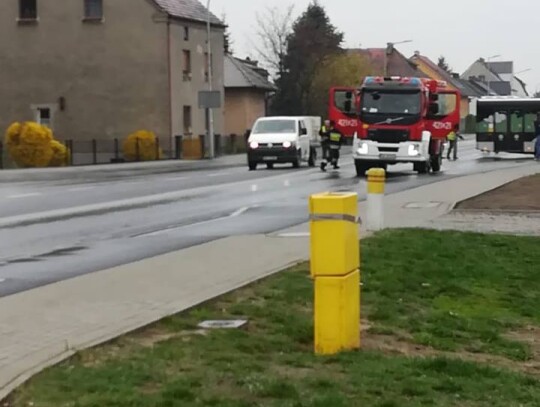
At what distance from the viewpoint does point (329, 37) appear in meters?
101

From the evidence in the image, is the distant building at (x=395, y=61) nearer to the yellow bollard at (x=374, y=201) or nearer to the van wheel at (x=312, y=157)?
the van wheel at (x=312, y=157)

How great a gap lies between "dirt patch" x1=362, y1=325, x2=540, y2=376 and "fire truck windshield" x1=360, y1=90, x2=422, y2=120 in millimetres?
27907

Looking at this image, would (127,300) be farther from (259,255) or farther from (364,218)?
(364,218)

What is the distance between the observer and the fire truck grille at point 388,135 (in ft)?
123

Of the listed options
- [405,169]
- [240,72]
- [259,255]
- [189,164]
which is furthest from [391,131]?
[240,72]

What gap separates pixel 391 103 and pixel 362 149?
5.59 ft

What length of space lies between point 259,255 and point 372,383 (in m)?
7.43

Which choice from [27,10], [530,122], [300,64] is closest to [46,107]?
[27,10]

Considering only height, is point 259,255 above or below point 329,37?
below

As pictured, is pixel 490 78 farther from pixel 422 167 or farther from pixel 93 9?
pixel 422 167

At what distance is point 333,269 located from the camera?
26.5ft

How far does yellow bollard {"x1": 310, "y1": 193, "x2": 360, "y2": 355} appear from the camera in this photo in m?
8.04

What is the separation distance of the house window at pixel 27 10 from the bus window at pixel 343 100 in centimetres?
2944

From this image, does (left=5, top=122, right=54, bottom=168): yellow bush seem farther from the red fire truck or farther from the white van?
the red fire truck
